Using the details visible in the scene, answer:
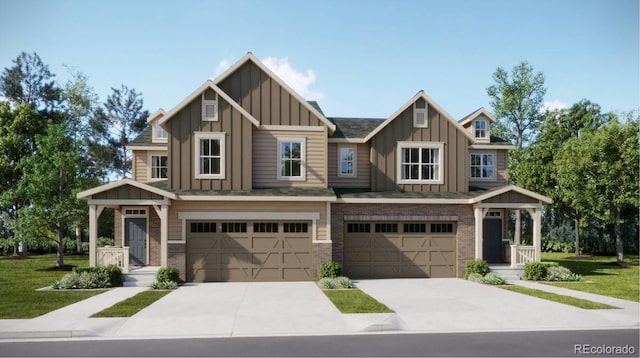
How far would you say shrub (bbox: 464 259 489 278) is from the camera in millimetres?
A: 22562

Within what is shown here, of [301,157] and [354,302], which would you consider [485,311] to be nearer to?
[354,302]

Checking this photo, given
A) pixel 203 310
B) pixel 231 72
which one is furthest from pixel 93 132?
pixel 203 310

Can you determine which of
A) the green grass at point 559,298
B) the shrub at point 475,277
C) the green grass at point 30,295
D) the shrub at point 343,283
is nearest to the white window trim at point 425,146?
the shrub at point 475,277

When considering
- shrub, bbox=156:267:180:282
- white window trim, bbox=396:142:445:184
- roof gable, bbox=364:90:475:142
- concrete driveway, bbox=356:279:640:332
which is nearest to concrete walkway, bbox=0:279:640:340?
concrete driveway, bbox=356:279:640:332

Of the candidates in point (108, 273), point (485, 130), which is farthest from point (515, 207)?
point (108, 273)

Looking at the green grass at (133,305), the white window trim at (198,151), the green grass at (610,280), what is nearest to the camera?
the green grass at (133,305)

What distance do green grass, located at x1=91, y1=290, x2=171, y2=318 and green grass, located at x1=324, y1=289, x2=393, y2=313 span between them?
569cm

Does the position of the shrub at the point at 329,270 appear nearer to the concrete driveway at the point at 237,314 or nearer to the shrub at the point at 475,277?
the concrete driveway at the point at 237,314

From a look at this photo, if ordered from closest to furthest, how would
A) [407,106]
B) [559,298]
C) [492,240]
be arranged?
[559,298] → [407,106] → [492,240]

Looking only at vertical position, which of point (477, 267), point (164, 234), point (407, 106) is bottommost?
point (477, 267)

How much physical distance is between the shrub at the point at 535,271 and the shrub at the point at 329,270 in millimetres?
8091

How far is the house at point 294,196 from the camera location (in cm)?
2202

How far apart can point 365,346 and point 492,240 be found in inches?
704

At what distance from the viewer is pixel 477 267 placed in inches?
890
